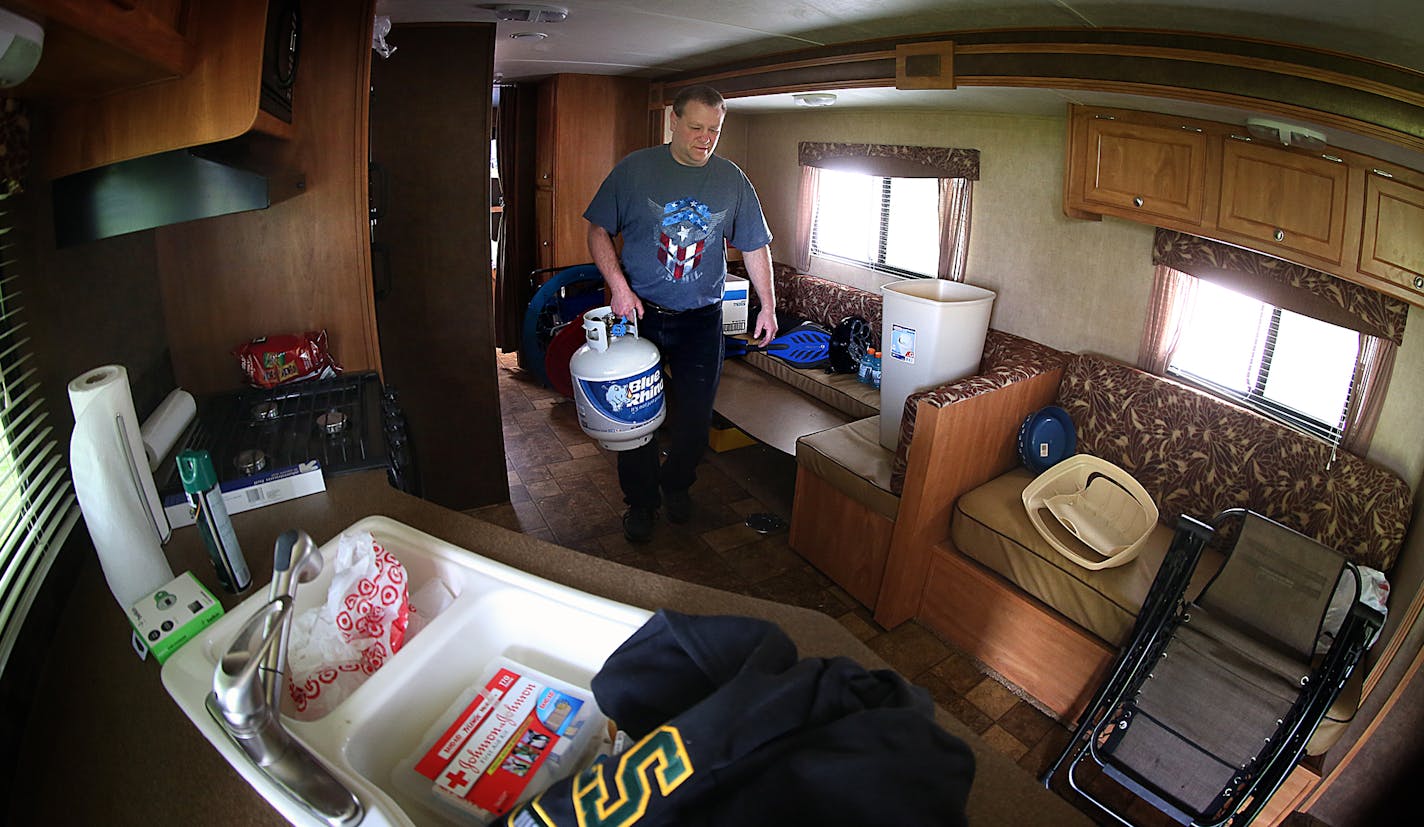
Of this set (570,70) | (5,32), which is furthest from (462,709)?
(570,70)

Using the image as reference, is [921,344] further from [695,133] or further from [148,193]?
[148,193]

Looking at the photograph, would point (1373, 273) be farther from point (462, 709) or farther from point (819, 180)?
point (819, 180)

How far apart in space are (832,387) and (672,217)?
1230 mm

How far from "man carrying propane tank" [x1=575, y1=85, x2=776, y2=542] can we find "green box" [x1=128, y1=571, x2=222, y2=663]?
4.70 feet

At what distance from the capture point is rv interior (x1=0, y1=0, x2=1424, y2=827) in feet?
3.03

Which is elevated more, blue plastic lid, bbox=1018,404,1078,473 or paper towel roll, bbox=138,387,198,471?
paper towel roll, bbox=138,387,198,471

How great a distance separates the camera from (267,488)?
1276mm

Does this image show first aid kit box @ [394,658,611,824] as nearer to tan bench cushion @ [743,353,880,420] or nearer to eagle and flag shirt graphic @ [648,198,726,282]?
eagle and flag shirt graphic @ [648,198,726,282]

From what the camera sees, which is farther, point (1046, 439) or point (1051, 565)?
point (1046, 439)

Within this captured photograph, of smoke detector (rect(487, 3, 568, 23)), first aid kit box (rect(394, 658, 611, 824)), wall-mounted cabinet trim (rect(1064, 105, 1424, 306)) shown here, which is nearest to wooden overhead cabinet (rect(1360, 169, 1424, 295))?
wall-mounted cabinet trim (rect(1064, 105, 1424, 306))

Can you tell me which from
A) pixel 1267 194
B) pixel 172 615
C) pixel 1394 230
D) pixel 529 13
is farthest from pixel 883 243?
pixel 172 615

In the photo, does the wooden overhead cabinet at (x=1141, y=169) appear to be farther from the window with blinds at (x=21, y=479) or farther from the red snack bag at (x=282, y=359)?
the window with blinds at (x=21, y=479)

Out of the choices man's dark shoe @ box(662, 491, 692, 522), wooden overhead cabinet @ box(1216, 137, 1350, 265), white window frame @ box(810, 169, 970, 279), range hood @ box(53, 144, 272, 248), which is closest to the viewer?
range hood @ box(53, 144, 272, 248)

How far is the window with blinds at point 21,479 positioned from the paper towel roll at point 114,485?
92mm
